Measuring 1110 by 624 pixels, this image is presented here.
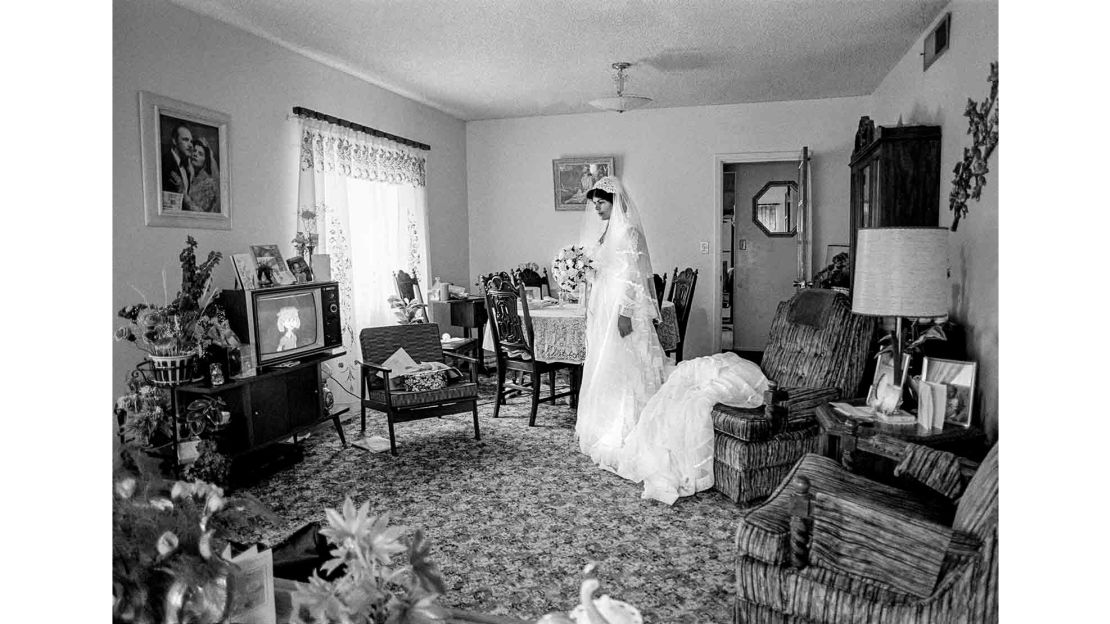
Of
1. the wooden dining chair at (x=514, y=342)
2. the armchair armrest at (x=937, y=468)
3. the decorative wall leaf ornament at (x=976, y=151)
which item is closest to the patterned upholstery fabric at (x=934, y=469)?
the armchair armrest at (x=937, y=468)

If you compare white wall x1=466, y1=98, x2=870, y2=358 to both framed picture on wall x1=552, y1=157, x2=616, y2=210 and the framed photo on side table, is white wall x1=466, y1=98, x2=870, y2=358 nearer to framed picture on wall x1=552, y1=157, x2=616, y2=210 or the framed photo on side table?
framed picture on wall x1=552, y1=157, x2=616, y2=210

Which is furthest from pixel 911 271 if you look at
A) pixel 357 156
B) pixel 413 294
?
pixel 413 294

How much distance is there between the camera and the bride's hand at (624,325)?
4.41 meters

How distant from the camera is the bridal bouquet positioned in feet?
16.9

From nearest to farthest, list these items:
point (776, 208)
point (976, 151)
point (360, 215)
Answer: point (976, 151) → point (360, 215) → point (776, 208)

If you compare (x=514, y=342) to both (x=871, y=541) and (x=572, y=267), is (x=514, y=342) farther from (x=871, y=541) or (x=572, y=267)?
(x=871, y=541)

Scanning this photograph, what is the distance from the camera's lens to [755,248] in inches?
332

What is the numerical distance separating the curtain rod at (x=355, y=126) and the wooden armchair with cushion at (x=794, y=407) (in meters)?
3.50

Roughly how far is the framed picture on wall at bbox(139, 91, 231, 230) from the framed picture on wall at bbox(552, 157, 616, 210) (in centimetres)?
386

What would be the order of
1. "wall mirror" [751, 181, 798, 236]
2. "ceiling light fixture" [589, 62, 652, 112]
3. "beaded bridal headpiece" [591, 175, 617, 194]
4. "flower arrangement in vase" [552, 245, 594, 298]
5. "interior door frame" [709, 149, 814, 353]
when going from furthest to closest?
"wall mirror" [751, 181, 798, 236] → "interior door frame" [709, 149, 814, 353] → "ceiling light fixture" [589, 62, 652, 112] → "flower arrangement in vase" [552, 245, 594, 298] → "beaded bridal headpiece" [591, 175, 617, 194]

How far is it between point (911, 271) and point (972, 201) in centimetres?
112

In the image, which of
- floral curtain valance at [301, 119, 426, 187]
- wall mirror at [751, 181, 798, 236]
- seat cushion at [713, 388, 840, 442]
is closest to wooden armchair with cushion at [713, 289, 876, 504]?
seat cushion at [713, 388, 840, 442]

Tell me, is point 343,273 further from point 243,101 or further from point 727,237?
point 727,237
